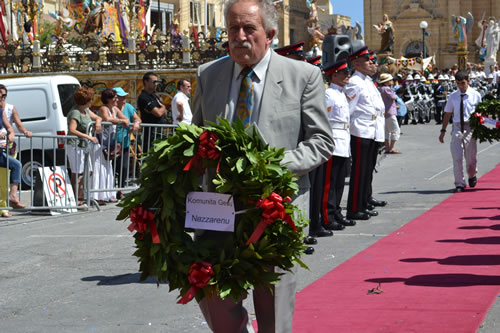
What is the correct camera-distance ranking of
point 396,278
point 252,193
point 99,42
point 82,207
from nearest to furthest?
point 252,193, point 396,278, point 82,207, point 99,42

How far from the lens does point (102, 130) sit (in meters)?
13.9

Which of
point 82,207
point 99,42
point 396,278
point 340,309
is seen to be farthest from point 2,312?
point 99,42

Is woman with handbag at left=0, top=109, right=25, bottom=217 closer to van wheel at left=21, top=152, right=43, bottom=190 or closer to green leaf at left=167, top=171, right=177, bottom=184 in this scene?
van wheel at left=21, top=152, right=43, bottom=190

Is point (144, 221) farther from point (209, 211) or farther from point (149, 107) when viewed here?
point (149, 107)

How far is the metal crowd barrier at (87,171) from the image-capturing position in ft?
43.0

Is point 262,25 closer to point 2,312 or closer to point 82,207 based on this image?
point 2,312

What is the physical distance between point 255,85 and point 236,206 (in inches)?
24.3

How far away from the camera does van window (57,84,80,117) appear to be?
1748 centimetres

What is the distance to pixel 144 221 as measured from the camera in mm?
4402

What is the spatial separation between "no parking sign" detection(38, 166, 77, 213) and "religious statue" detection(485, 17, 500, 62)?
5826cm

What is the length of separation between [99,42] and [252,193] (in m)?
24.8

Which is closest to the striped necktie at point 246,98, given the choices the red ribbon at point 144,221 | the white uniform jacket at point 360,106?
the red ribbon at point 144,221

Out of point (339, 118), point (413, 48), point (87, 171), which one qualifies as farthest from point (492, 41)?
point (339, 118)

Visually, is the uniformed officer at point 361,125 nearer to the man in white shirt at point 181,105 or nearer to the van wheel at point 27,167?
the man in white shirt at point 181,105
